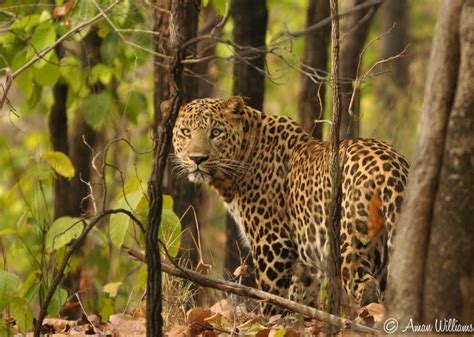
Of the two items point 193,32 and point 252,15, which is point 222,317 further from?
point 252,15

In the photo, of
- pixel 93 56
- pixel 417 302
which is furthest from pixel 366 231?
pixel 93 56

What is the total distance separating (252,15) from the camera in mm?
10453

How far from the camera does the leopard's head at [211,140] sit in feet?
30.2

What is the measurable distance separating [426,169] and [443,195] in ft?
0.50

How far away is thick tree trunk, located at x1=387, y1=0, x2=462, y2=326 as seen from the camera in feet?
17.3

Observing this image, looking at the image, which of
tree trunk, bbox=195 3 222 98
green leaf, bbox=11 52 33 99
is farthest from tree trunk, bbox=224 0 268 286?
green leaf, bbox=11 52 33 99

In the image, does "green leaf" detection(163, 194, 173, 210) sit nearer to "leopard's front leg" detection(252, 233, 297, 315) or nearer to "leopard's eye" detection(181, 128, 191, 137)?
"leopard's front leg" detection(252, 233, 297, 315)

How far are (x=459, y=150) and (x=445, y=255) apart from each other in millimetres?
471

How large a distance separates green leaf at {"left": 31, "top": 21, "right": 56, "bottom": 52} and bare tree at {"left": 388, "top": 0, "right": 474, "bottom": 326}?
3.93 m

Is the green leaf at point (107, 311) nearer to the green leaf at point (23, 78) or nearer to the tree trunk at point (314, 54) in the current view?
the green leaf at point (23, 78)

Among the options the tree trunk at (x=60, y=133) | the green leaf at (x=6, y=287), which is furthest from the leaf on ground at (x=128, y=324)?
the tree trunk at (x=60, y=133)

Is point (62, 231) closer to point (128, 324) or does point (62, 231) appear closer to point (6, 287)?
point (128, 324)

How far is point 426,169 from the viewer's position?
530 centimetres

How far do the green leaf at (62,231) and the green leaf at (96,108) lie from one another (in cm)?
220
